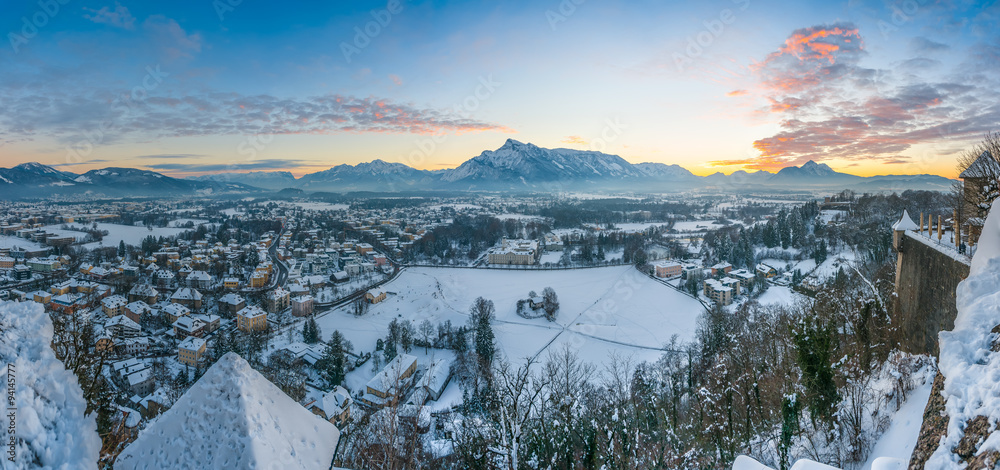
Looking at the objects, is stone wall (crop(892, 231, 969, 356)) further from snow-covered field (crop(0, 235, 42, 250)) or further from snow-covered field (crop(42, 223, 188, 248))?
snow-covered field (crop(42, 223, 188, 248))

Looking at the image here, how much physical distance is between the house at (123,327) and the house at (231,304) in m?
4.44

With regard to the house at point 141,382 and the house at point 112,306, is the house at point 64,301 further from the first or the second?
the house at point 141,382

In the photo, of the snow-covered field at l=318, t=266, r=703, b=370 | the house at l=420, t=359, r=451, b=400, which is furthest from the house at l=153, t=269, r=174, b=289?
Result: the house at l=420, t=359, r=451, b=400

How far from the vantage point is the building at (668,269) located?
34562mm

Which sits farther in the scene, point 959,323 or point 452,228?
point 452,228

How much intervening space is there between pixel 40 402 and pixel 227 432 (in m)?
0.70

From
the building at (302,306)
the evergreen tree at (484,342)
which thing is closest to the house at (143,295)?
the building at (302,306)

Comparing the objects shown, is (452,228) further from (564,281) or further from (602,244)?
(564,281)

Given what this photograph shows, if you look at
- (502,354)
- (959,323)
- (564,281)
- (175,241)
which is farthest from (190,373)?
(175,241)

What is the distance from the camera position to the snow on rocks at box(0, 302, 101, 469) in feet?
5.39

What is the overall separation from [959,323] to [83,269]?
4087cm

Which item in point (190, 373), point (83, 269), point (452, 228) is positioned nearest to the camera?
point (190, 373)

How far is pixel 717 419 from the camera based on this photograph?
1045 centimetres

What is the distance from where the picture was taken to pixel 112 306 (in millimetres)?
21531
